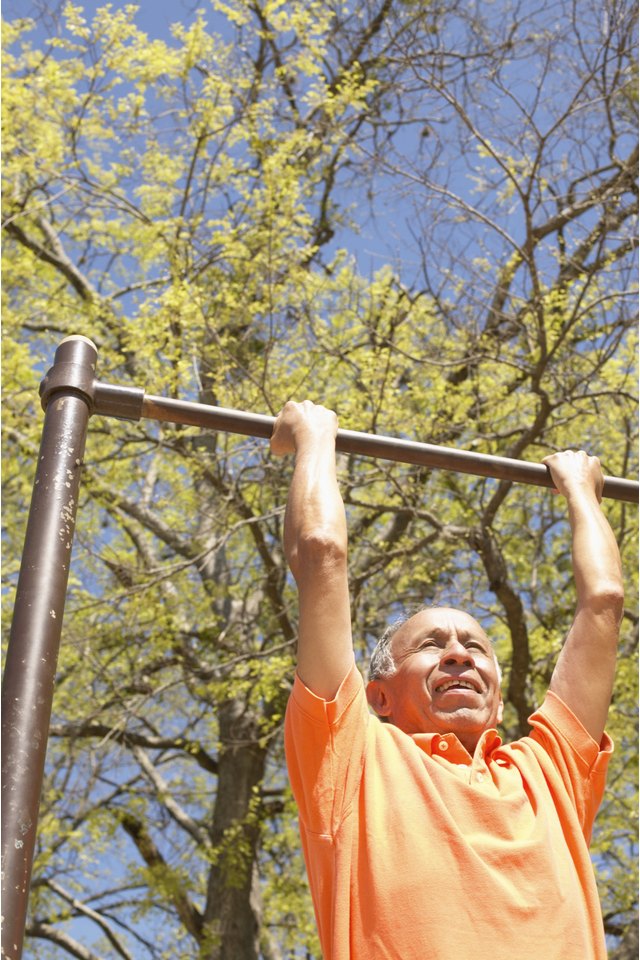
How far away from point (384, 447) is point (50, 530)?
0.84 m

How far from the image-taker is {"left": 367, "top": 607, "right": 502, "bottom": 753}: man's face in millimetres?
2041

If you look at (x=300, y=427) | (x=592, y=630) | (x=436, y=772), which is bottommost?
(x=436, y=772)

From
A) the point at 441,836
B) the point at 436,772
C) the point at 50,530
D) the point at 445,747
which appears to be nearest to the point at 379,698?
the point at 445,747

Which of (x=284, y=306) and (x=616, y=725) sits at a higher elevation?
(x=284, y=306)

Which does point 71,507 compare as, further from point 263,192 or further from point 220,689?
point 263,192

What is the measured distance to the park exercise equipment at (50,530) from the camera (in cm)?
152

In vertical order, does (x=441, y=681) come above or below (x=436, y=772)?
above

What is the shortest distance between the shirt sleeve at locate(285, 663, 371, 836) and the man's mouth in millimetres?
296

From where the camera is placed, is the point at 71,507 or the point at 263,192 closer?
the point at 71,507

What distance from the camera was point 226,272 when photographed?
8.02 m

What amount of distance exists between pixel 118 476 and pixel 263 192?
8.24ft

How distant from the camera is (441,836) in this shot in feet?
5.55

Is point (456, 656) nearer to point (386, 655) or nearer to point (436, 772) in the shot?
point (386, 655)

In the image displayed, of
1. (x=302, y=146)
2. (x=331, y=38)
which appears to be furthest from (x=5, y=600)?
(x=331, y=38)
